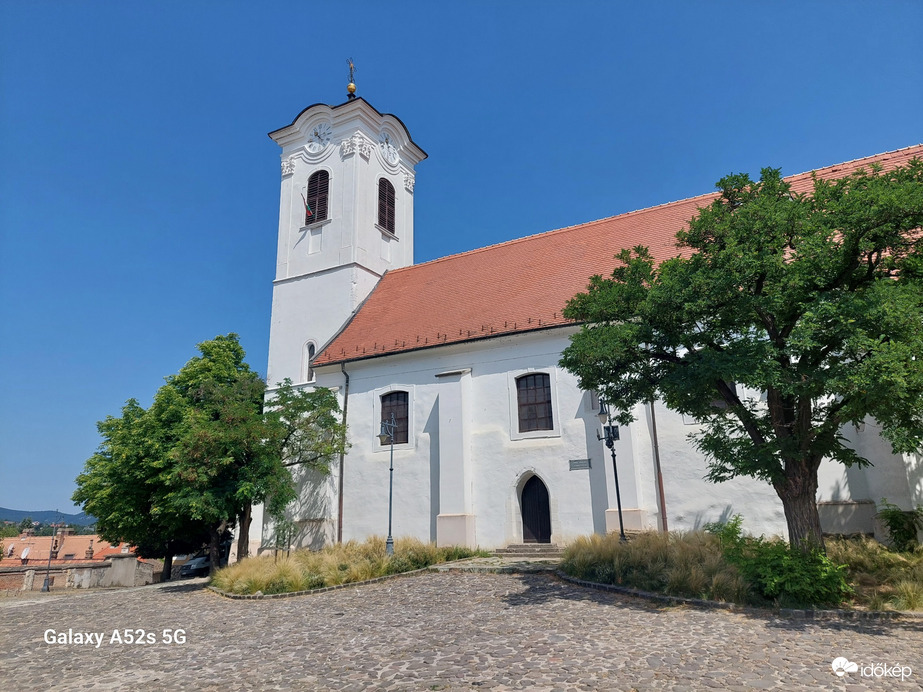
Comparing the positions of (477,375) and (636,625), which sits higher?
(477,375)

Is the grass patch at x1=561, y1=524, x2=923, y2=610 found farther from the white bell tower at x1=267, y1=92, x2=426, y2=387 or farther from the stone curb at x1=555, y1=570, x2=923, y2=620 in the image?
the white bell tower at x1=267, y1=92, x2=426, y2=387

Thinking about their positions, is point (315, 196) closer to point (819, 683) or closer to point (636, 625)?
point (636, 625)

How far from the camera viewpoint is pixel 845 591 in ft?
28.6

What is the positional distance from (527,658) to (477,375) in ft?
42.4

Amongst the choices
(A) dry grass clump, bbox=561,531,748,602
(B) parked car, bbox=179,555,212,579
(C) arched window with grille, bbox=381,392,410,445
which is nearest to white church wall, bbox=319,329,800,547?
(C) arched window with grille, bbox=381,392,410,445

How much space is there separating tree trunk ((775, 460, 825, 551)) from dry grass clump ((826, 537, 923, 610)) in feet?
2.18

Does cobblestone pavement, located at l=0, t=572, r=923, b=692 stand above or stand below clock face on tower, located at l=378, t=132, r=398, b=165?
below

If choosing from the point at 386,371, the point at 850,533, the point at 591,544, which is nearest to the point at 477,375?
the point at 386,371

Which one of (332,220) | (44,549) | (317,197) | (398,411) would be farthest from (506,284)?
(44,549)

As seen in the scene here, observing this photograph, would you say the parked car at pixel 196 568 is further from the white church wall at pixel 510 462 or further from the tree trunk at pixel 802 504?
the tree trunk at pixel 802 504

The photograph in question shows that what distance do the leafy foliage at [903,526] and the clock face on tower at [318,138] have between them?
24380 mm

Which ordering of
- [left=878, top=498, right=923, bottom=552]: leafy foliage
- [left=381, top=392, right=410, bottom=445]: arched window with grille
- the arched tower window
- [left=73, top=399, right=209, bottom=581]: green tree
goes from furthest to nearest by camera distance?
1. the arched tower window
2. [left=73, top=399, right=209, bottom=581]: green tree
3. [left=381, top=392, right=410, bottom=445]: arched window with grille
4. [left=878, top=498, right=923, bottom=552]: leafy foliage

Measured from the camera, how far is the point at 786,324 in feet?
30.7

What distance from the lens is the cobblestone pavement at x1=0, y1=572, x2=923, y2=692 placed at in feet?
19.4
